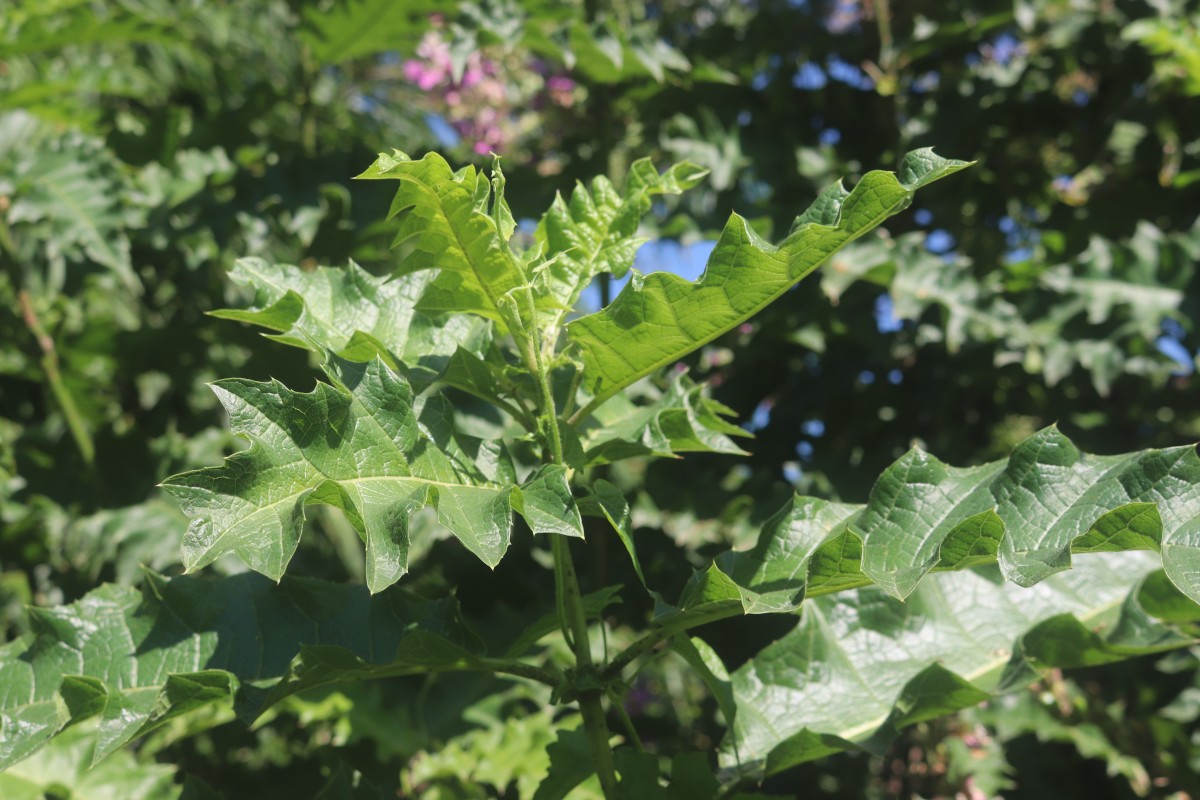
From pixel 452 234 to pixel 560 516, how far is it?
0.27 meters

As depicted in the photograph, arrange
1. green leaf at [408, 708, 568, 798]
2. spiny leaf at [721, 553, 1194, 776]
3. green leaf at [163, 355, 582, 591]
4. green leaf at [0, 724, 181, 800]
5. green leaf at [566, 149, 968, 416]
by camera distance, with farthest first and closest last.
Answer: green leaf at [408, 708, 568, 798] < green leaf at [0, 724, 181, 800] < spiny leaf at [721, 553, 1194, 776] < green leaf at [566, 149, 968, 416] < green leaf at [163, 355, 582, 591]

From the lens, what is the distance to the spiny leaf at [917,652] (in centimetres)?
107

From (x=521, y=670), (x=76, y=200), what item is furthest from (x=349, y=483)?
(x=76, y=200)

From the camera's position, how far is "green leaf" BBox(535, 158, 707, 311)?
1008mm

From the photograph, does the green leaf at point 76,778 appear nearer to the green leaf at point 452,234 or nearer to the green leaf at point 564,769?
the green leaf at point 564,769

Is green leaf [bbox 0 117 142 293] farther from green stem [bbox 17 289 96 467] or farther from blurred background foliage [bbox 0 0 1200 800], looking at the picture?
green stem [bbox 17 289 96 467]

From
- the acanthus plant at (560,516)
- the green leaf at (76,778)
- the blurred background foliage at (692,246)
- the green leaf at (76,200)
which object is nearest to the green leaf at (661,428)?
the acanthus plant at (560,516)

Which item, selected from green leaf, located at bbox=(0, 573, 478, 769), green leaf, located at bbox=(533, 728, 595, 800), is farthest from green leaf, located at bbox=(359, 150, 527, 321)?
green leaf, located at bbox=(533, 728, 595, 800)

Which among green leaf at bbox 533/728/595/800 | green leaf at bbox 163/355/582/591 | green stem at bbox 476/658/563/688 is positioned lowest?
green leaf at bbox 533/728/595/800

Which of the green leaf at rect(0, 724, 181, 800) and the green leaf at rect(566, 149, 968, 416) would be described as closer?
the green leaf at rect(566, 149, 968, 416)

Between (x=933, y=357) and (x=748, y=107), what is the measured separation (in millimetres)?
712

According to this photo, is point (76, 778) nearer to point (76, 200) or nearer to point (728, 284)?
point (76, 200)

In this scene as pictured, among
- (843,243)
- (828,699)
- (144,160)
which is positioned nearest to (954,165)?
(843,243)

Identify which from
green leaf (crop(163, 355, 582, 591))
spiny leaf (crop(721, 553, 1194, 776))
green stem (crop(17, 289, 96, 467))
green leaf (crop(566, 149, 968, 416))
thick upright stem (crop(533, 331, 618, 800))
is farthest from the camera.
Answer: green stem (crop(17, 289, 96, 467))
